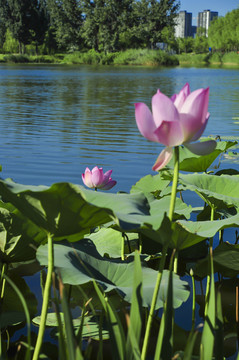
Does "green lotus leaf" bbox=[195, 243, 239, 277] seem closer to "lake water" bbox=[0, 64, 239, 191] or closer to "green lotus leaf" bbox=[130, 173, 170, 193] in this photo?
"green lotus leaf" bbox=[130, 173, 170, 193]

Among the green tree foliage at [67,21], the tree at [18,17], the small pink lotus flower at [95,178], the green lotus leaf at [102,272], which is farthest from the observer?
the green tree foliage at [67,21]

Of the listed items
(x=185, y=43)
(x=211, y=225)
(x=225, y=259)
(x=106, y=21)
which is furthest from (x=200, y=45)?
(x=211, y=225)

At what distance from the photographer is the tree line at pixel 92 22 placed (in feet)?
161

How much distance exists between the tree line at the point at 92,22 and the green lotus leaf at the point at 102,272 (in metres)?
47.6

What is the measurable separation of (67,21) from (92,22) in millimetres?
4672

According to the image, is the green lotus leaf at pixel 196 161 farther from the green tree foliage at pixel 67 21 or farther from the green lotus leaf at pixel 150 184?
the green tree foliage at pixel 67 21

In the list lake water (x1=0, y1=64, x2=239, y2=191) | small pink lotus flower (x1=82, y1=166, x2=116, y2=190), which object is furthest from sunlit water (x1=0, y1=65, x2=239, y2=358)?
small pink lotus flower (x1=82, y1=166, x2=116, y2=190)

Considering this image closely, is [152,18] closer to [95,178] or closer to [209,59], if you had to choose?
[209,59]

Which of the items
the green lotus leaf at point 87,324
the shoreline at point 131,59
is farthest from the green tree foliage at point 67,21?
the green lotus leaf at point 87,324

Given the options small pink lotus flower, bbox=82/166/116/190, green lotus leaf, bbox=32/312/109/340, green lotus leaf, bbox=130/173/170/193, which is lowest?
green lotus leaf, bbox=32/312/109/340

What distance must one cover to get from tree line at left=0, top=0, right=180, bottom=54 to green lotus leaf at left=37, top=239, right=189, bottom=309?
47564 mm

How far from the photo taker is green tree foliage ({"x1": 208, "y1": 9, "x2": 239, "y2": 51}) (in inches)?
2256

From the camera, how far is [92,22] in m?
49.6

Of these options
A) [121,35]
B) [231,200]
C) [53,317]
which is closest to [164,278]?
[53,317]
